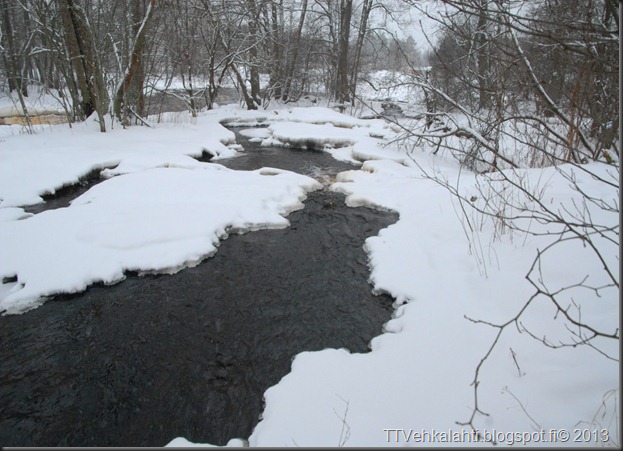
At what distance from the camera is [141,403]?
2.65m

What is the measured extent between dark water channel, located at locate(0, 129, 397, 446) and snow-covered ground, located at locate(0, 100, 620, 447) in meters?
0.25

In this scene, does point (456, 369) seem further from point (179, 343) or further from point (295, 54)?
point (295, 54)

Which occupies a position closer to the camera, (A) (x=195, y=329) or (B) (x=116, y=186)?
(A) (x=195, y=329)

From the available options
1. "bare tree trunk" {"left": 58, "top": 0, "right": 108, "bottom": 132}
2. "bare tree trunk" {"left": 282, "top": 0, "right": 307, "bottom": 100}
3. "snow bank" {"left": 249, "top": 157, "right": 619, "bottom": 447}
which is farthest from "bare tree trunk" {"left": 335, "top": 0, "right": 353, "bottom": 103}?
"snow bank" {"left": 249, "top": 157, "right": 619, "bottom": 447}

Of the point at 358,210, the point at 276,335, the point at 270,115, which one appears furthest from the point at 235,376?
the point at 270,115

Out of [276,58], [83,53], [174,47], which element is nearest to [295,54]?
Result: [276,58]

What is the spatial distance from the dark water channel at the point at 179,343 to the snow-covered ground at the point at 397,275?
0.25 metres

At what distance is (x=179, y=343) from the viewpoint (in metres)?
3.21

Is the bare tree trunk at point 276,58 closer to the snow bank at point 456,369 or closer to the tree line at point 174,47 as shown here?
the tree line at point 174,47

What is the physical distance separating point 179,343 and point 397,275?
241 cm

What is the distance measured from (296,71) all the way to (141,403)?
64.2ft

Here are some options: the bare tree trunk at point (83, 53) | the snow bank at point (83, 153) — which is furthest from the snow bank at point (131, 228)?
the bare tree trunk at point (83, 53)

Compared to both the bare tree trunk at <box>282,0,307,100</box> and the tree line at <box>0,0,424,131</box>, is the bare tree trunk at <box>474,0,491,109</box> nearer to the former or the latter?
the tree line at <box>0,0,424,131</box>

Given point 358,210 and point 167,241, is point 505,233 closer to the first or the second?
point 358,210
